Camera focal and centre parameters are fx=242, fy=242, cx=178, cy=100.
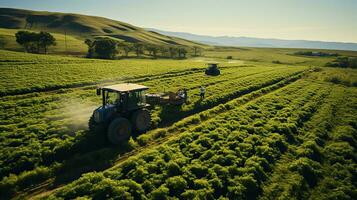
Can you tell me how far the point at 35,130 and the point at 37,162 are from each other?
4648mm

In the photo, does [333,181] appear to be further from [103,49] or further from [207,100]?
[103,49]

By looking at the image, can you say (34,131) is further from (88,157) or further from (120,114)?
(120,114)

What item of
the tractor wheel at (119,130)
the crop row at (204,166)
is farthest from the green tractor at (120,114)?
the crop row at (204,166)

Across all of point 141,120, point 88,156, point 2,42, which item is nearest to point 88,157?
point 88,156

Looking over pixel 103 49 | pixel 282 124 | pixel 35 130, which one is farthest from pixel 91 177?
pixel 103 49

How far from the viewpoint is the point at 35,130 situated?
656 inches

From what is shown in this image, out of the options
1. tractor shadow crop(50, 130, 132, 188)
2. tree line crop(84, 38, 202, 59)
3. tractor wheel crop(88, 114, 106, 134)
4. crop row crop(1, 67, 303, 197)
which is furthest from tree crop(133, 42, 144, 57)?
tractor shadow crop(50, 130, 132, 188)

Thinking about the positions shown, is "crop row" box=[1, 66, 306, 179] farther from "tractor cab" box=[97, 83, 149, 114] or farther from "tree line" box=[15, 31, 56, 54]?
"tree line" box=[15, 31, 56, 54]

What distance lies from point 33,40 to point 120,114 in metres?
75.7

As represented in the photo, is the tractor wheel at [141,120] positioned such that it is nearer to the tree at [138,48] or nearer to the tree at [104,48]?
the tree at [104,48]

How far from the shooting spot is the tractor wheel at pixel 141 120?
1655 cm

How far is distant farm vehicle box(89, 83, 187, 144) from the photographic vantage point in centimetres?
1510

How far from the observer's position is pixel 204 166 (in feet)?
42.2

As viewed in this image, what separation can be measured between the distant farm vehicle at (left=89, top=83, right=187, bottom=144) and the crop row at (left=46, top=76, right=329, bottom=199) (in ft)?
7.69
